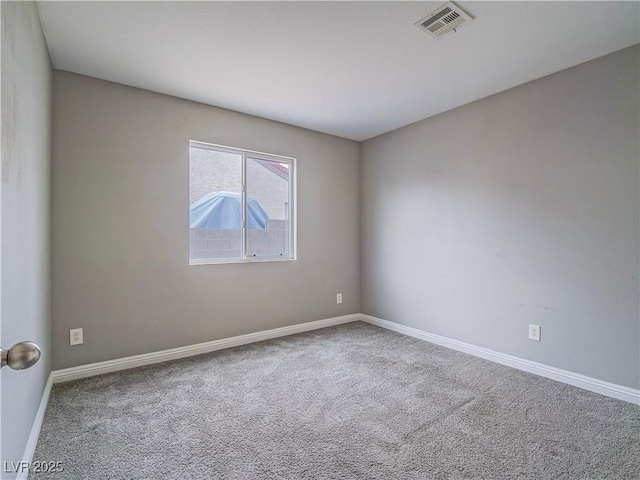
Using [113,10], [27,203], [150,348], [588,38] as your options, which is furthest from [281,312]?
[588,38]

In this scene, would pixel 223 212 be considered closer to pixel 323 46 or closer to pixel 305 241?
pixel 305 241

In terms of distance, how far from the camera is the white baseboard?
7.36ft

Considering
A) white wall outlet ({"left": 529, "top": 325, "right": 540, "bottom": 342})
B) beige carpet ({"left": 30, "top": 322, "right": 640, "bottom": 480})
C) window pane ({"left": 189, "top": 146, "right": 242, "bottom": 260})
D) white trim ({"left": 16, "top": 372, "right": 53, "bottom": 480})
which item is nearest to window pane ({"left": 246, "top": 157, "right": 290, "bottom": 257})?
window pane ({"left": 189, "top": 146, "right": 242, "bottom": 260})

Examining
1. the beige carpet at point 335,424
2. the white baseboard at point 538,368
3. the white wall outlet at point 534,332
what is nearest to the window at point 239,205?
the beige carpet at point 335,424

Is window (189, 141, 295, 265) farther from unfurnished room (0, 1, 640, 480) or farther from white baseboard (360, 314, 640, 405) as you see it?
white baseboard (360, 314, 640, 405)

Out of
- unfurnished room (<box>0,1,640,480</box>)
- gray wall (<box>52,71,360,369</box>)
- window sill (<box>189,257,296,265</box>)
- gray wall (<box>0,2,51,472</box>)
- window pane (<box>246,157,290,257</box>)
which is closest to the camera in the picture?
gray wall (<box>0,2,51,472</box>)

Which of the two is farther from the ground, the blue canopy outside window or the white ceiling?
the white ceiling

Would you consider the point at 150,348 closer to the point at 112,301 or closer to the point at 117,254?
the point at 112,301

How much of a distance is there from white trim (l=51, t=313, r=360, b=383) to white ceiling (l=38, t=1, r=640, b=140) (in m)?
2.31

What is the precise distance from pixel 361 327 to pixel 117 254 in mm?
2746

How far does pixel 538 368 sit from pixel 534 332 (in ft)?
0.93

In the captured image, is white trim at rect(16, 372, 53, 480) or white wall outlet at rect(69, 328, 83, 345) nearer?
white trim at rect(16, 372, 53, 480)

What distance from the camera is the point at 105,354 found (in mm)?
2674

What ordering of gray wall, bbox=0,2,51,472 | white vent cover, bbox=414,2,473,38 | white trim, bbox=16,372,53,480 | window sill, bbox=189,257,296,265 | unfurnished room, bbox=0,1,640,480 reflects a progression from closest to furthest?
1. gray wall, bbox=0,2,51,472
2. white trim, bbox=16,372,53,480
3. unfurnished room, bbox=0,1,640,480
4. white vent cover, bbox=414,2,473,38
5. window sill, bbox=189,257,296,265
